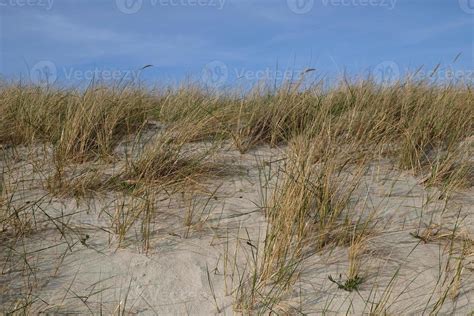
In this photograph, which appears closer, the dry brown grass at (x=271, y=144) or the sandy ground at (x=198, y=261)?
the sandy ground at (x=198, y=261)

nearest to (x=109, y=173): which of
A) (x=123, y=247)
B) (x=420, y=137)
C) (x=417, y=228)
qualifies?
(x=123, y=247)

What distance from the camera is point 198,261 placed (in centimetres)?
262

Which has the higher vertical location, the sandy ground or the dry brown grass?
the dry brown grass

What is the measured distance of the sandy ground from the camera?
92.3 inches

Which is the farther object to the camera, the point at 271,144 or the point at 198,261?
the point at 271,144

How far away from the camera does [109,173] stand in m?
3.57

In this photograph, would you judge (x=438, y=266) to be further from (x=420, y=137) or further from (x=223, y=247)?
(x=420, y=137)

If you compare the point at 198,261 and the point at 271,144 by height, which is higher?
the point at 271,144

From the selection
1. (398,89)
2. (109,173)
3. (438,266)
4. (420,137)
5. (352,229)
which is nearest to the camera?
(438,266)

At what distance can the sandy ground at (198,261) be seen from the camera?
2.34 meters

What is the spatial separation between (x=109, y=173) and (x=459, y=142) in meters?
2.91

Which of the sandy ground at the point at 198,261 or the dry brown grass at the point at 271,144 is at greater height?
the dry brown grass at the point at 271,144

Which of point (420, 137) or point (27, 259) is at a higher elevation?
point (420, 137)

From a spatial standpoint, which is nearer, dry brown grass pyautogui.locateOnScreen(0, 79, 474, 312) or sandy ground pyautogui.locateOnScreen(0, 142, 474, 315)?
sandy ground pyautogui.locateOnScreen(0, 142, 474, 315)
